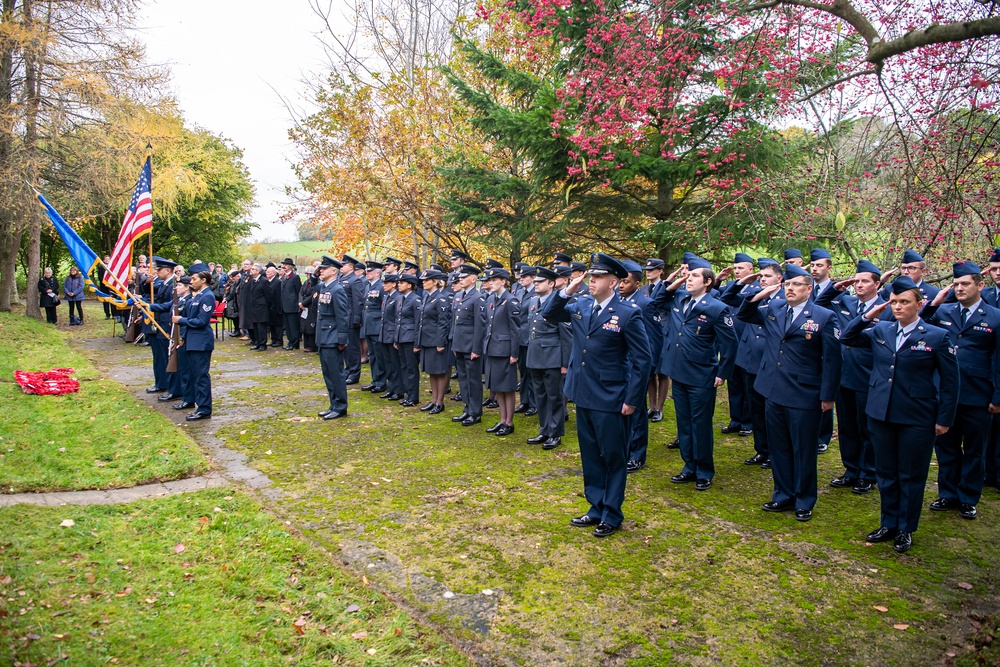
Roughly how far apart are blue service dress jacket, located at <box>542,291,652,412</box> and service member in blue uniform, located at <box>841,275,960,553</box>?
1.84 m

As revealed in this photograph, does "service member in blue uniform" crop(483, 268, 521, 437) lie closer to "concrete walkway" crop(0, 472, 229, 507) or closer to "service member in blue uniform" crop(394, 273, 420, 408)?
"service member in blue uniform" crop(394, 273, 420, 408)

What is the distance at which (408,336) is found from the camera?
32.6 ft

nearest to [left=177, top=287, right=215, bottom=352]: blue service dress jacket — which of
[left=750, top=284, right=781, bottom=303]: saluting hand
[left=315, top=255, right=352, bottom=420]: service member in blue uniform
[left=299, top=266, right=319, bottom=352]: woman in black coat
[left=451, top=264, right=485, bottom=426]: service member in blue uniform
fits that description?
[left=315, top=255, right=352, bottom=420]: service member in blue uniform

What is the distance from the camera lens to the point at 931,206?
5723mm

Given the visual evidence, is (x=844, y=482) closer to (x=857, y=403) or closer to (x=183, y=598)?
(x=857, y=403)

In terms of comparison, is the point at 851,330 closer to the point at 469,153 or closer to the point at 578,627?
the point at 578,627

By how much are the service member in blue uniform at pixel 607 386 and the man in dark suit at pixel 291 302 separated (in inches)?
462

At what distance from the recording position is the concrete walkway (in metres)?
5.50

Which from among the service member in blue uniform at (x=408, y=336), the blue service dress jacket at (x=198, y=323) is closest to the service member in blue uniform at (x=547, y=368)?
the service member in blue uniform at (x=408, y=336)

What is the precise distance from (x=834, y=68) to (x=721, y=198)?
2.48 metres

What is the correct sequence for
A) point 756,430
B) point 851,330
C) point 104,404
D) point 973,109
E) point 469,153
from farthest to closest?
point 469,153 → point 104,404 → point 756,430 → point 851,330 → point 973,109

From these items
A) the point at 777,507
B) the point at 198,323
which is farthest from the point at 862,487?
the point at 198,323

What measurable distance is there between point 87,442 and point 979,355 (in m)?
9.19

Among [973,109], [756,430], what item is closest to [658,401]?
[756,430]
